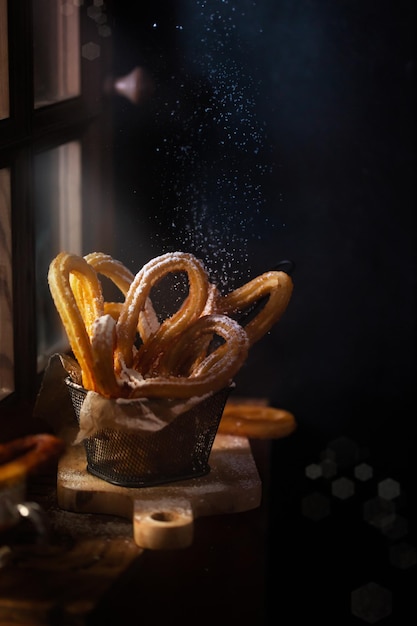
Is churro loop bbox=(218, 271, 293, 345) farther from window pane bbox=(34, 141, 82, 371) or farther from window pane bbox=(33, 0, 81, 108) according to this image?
window pane bbox=(33, 0, 81, 108)

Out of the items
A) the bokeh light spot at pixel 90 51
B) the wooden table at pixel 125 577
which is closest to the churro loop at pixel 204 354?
the wooden table at pixel 125 577

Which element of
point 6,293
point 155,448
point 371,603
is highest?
point 6,293

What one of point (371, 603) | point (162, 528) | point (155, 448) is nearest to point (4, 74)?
point (155, 448)

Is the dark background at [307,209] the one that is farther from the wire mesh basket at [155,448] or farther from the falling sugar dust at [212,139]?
the wire mesh basket at [155,448]

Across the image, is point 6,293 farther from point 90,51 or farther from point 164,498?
point 90,51

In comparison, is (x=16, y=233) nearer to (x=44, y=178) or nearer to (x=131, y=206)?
(x=44, y=178)

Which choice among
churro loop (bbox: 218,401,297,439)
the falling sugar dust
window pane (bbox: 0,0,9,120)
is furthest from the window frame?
churro loop (bbox: 218,401,297,439)
